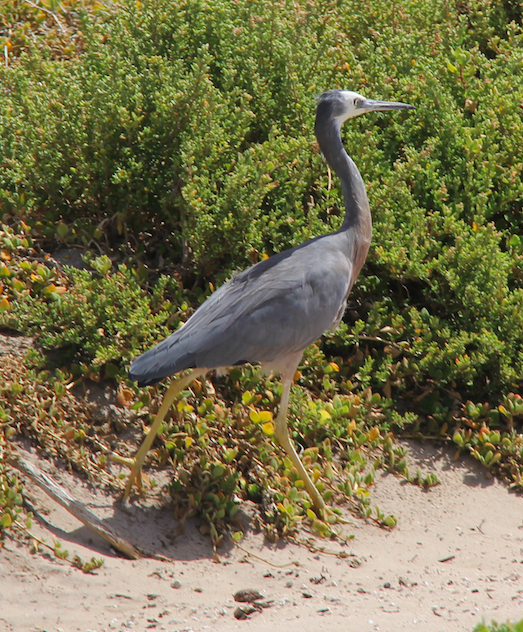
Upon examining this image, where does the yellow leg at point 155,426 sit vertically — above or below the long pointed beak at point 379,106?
below

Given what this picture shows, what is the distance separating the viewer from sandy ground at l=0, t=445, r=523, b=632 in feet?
11.0

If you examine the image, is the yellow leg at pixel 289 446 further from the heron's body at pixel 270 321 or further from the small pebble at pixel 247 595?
the small pebble at pixel 247 595

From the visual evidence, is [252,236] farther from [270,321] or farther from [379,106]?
[379,106]

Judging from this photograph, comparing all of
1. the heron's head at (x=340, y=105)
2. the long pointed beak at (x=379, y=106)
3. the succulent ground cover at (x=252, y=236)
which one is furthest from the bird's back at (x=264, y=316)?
the long pointed beak at (x=379, y=106)

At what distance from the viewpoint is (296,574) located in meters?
3.88

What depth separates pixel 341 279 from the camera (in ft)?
14.5

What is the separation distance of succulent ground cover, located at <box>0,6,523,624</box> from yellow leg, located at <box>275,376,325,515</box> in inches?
3.2

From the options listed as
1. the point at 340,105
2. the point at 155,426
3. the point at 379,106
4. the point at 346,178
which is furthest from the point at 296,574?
the point at 379,106

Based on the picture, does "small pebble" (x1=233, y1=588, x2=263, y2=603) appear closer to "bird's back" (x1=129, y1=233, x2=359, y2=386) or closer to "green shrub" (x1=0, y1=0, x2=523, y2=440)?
"bird's back" (x1=129, y1=233, x2=359, y2=386)

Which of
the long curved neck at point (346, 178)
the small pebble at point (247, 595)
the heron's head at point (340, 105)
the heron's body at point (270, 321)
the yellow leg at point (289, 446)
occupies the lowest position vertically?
the small pebble at point (247, 595)

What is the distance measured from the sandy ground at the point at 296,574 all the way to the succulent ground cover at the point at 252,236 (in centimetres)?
15

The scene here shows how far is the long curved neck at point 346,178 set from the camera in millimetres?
4727

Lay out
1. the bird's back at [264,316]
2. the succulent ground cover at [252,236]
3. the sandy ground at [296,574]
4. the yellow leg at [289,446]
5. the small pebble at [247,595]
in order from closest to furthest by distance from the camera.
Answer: the sandy ground at [296,574] → the small pebble at [247,595] → the bird's back at [264,316] → the yellow leg at [289,446] → the succulent ground cover at [252,236]

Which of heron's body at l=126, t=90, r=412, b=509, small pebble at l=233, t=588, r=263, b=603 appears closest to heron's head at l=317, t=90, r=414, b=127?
heron's body at l=126, t=90, r=412, b=509
